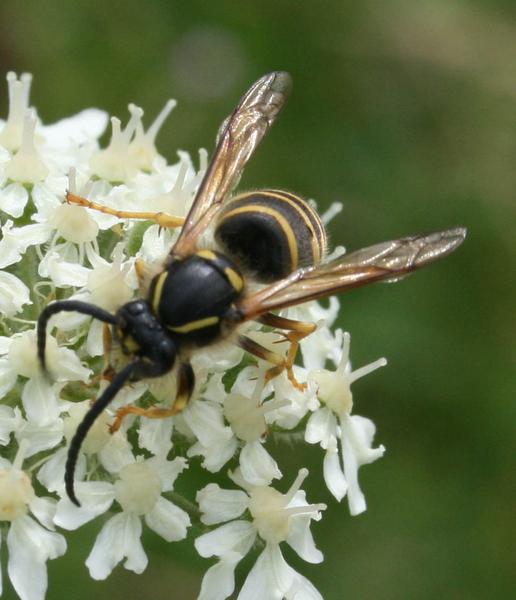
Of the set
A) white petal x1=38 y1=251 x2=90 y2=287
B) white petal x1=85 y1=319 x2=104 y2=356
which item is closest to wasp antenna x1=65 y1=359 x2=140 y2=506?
white petal x1=85 y1=319 x2=104 y2=356

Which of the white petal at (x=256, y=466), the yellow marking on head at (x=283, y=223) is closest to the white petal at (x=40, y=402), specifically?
the white petal at (x=256, y=466)

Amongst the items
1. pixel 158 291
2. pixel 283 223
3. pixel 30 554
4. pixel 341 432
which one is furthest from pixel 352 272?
pixel 30 554

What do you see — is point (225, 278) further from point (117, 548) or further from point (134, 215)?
point (117, 548)

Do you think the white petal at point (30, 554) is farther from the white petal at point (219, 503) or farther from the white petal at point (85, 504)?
the white petal at point (219, 503)

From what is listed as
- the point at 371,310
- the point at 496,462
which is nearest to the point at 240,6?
the point at 371,310

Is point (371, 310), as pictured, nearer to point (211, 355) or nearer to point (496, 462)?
point (496, 462)

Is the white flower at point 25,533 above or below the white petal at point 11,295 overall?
below
